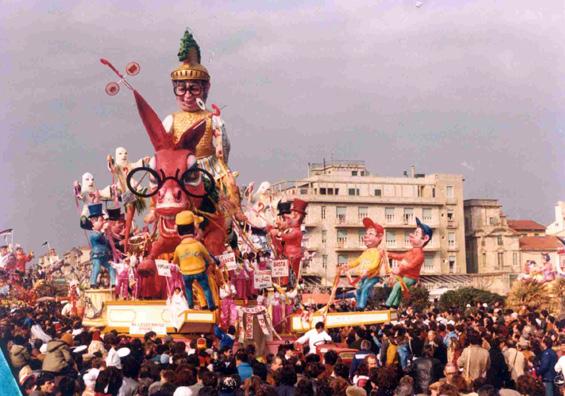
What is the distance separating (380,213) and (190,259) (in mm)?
41866

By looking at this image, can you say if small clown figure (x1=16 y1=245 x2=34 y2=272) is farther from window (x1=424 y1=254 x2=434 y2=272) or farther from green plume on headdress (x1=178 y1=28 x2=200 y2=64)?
window (x1=424 y1=254 x2=434 y2=272)

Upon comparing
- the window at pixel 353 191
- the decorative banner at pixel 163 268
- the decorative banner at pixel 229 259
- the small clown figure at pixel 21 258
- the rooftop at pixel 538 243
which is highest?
the window at pixel 353 191

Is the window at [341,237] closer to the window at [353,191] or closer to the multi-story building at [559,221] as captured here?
the window at [353,191]

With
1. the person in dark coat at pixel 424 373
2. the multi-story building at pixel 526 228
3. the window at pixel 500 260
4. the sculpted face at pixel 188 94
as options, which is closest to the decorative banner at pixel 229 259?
the sculpted face at pixel 188 94

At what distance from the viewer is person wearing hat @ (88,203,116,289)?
27.9 meters

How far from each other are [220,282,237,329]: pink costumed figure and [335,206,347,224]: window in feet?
125

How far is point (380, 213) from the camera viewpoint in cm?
6147

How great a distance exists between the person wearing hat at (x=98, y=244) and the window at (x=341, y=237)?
3340 cm

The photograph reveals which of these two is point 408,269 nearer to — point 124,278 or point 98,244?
point 124,278

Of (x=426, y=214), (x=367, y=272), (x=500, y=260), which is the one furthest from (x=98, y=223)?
(x=500, y=260)

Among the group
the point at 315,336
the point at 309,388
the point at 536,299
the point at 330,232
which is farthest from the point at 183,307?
the point at 330,232

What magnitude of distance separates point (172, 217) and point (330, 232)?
37.9m

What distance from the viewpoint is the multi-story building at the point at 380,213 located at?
59594 millimetres

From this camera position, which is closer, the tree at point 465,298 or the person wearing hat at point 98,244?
the person wearing hat at point 98,244
